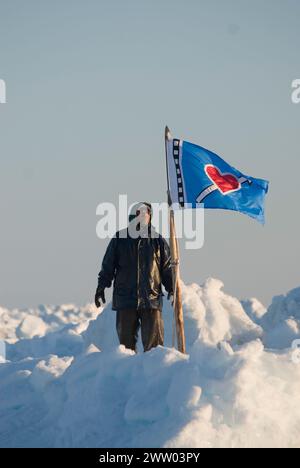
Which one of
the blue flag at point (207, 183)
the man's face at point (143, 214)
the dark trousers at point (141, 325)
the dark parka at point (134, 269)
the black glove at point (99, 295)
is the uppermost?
the blue flag at point (207, 183)

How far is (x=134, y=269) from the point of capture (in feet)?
37.3

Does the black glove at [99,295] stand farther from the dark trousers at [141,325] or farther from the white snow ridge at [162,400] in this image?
the white snow ridge at [162,400]

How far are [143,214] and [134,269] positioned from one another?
56 centimetres

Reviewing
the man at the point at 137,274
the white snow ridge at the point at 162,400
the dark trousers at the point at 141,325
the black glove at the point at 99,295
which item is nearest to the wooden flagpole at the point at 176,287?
the man at the point at 137,274

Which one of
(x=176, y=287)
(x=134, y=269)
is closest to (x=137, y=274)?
(x=134, y=269)

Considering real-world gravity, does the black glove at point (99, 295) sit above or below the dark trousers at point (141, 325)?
above

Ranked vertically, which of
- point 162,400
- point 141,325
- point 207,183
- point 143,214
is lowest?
point 162,400

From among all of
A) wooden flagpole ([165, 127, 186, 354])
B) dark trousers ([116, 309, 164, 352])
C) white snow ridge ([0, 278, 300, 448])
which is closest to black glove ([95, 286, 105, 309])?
dark trousers ([116, 309, 164, 352])

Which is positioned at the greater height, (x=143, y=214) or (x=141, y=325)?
(x=143, y=214)

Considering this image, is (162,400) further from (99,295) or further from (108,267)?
(99,295)

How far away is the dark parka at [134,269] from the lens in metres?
11.3
